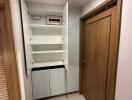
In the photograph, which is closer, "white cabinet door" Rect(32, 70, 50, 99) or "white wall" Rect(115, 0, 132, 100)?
"white wall" Rect(115, 0, 132, 100)

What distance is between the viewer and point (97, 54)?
169 centimetres

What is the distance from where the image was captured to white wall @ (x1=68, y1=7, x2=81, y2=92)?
84.2 inches

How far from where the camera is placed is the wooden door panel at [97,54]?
1457 millimetres

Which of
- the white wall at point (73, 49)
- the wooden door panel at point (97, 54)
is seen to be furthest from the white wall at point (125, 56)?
the white wall at point (73, 49)

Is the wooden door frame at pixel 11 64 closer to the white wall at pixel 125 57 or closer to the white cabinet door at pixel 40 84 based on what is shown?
the white cabinet door at pixel 40 84

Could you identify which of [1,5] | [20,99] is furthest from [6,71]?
[1,5]

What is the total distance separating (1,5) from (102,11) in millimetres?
1436

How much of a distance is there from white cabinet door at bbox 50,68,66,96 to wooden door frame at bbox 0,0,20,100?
0.98m

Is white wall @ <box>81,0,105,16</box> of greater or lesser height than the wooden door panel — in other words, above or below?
above

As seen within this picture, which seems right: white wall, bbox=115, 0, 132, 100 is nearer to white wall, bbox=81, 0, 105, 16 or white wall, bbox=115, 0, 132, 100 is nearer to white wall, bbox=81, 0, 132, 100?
white wall, bbox=81, 0, 132, 100

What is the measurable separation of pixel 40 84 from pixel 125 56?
1.84 meters

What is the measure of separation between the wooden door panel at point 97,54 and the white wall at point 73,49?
0.25 meters

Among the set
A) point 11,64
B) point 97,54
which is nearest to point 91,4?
point 97,54

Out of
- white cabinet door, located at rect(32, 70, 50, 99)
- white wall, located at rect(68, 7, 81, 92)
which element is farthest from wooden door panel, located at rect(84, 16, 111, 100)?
white cabinet door, located at rect(32, 70, 50, 99)
